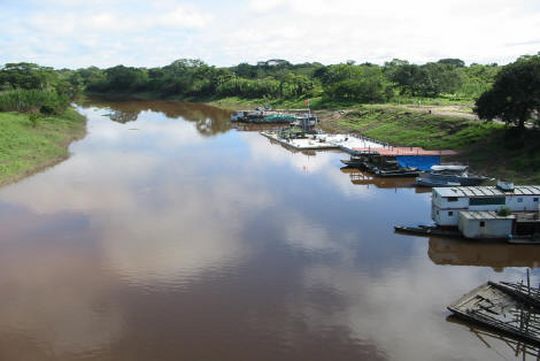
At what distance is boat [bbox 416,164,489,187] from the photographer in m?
41.8

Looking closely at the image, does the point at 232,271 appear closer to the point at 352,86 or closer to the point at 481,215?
the point at 481,215

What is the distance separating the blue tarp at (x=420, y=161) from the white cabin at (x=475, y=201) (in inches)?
691

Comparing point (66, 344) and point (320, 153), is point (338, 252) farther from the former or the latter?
point (320, 153)

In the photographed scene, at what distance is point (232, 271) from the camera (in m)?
27.5

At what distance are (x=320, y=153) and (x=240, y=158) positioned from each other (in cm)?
1000

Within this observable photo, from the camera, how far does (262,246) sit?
30938 millimetres

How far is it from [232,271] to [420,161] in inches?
1140

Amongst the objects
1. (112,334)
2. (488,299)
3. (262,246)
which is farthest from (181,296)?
(488,299)

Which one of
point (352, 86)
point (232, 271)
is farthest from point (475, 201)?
point (352, 86)

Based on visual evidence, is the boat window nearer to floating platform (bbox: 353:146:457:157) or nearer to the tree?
the tree

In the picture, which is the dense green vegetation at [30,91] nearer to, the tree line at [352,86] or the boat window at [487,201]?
the tree line at [352,86]

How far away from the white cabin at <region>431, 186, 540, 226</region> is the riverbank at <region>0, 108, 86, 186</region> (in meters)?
35.2

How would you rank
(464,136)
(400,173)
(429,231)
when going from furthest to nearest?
1. (464,136)
2. (400,173)
3. (429,231)

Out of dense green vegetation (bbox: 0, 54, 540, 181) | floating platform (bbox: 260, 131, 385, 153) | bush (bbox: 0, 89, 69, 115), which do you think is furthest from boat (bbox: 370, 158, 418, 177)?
bush (bbox: 0, 89, 69, 115)
